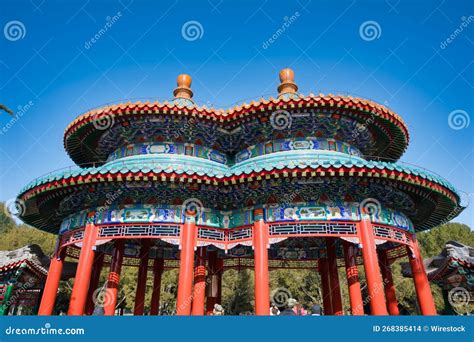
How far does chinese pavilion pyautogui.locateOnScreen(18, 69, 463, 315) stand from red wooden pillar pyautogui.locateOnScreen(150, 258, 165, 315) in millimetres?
82

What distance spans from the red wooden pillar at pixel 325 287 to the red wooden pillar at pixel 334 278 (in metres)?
0.19

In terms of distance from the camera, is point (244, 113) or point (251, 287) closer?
point (244, 113)

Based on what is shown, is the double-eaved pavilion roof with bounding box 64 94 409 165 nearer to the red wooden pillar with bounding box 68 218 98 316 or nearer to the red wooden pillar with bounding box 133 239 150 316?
the red wooden pillar with bounding box 68 218 98 316

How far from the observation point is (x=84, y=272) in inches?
460

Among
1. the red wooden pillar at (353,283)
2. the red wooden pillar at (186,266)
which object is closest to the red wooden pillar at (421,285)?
the red wooden pillar at (353,283)

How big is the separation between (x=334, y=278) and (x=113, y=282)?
967 cm

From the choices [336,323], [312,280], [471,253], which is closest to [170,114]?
[336,323]

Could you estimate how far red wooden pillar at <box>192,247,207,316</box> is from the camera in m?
13.1

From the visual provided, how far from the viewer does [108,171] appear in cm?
1139

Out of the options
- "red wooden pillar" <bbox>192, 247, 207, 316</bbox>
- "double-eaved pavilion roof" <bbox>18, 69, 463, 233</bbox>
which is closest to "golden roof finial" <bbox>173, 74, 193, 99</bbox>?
"double-eaved pavilion roof" <bbox>18, 69, 463, 233</bbox>

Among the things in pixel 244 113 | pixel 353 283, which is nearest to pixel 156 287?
pixel 353 283

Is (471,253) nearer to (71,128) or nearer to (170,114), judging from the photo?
(170,114)

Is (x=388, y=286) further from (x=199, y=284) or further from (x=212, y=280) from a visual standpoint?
(x=199, y=284)

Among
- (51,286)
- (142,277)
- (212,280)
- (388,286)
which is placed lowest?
(51,286)
